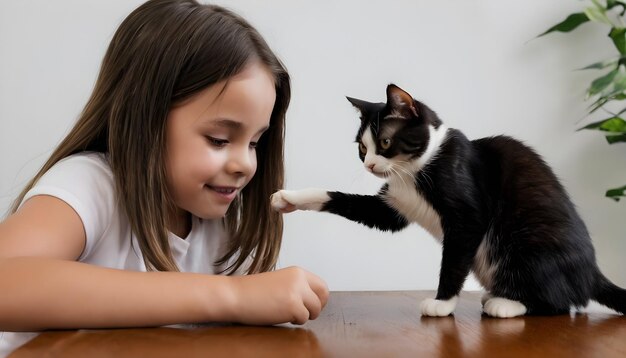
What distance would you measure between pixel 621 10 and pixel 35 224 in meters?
1.80

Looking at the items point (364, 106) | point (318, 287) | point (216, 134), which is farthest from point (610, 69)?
point (318, 287)

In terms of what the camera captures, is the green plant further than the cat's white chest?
Yes

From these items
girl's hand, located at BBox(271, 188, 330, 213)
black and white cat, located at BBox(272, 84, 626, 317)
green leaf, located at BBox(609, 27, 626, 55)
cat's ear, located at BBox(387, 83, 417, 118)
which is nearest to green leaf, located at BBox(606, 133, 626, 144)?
green leaf, located at BBox(609, 27, 626, 55)

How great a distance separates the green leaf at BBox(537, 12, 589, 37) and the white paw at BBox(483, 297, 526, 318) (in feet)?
4.02

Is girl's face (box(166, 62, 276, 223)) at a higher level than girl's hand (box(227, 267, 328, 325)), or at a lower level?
higher

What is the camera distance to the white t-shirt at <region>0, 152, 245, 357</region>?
0.83m

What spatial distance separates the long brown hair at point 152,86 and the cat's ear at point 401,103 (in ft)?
0.65

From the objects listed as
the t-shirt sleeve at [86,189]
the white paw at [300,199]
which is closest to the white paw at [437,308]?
the white paw at [300,199]

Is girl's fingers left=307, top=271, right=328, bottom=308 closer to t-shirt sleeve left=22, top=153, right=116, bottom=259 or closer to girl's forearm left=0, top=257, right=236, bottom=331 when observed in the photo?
girl's forearm left=0, top=257, right=236, bottom=331

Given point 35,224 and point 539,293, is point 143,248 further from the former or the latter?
point 539,293

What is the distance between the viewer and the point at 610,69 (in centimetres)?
191

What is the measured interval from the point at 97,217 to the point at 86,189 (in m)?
0.04

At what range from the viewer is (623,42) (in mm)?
1793

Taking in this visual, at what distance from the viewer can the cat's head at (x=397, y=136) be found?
93 centimetres
